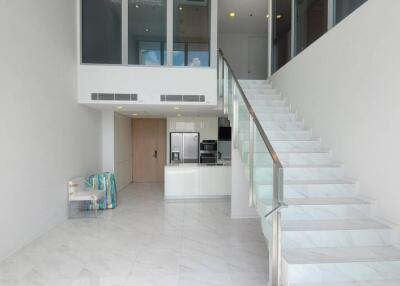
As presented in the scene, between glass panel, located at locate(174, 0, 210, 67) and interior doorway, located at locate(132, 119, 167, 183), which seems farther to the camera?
interior doorway, located at locate(132, 119, 167, 183)

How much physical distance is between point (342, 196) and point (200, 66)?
159 inches

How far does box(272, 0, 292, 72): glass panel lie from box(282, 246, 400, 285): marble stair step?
4969 mm

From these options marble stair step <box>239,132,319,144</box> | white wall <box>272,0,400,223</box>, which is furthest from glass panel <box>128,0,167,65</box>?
white wall <box>272,0,400,223</box>

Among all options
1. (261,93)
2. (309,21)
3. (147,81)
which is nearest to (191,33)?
(147,81)

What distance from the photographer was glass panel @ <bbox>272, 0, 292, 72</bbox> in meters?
6.40

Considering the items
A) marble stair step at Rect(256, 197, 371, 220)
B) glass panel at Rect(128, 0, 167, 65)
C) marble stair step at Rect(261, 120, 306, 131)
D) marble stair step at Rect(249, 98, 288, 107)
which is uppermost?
glass panel at Rect(128, 0, 167, 65)

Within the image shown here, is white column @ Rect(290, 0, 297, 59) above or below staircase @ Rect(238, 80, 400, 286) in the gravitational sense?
above

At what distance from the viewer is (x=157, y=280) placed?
2.87 metres

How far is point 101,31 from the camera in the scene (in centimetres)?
604

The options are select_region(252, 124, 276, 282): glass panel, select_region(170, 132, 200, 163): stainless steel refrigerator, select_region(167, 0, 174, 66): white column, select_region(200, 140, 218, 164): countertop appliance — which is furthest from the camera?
select_region(170, 132, 200, 163): stainless steel refrigerator

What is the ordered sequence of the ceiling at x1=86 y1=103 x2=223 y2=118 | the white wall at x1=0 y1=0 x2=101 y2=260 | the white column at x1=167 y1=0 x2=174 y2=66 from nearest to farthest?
the white wall at x1=0 y1=0 x2=101 y2=260 < the ceiling at x1=86 y1=103 x2=223 y2=118 < the white column at x1=167 y1=0 x2=174 y2=66

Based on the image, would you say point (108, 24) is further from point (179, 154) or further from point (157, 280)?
point (157, 280)

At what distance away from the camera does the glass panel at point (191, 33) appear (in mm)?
6102

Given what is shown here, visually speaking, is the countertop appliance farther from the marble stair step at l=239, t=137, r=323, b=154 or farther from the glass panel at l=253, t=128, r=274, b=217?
the glass panel at l=253, t=128, r=274, b=217
